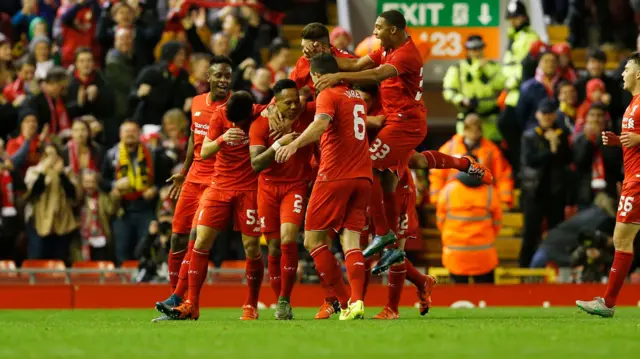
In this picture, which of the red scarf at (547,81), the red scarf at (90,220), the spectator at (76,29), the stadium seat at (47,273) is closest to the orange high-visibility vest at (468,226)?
the red scarf at (547,81)

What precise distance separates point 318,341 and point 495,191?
9.49 meters

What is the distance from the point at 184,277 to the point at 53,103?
7.49 m

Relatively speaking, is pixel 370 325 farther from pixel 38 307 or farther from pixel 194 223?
pixel 38 307

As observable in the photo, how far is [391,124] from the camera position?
14797 millimetres

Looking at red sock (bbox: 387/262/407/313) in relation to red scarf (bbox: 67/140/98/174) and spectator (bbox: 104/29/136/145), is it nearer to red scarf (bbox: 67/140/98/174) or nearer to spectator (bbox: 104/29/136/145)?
red scarf (bbox: 67/140/98/174)

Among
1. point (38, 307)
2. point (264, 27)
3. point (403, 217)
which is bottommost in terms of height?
point (38, 307)

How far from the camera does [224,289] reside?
20.2 m

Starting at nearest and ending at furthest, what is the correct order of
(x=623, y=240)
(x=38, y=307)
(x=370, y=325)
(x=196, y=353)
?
(x=196, y=353) < (x=370, y=325) < (x=623, y=240) < (x=38, y=307)

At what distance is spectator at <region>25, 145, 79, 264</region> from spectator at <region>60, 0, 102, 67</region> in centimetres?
389

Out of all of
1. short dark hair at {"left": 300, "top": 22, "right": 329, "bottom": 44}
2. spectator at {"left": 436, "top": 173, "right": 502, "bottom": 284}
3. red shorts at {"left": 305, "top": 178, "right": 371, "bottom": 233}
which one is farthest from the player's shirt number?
spectator at {"left": 436, "top": 173, "right": 502, "bottom": 284}

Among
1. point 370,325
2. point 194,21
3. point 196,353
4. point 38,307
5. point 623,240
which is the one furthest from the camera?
point 194,21

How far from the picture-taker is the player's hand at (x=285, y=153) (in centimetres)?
1327

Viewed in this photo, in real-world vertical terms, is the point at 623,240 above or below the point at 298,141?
below

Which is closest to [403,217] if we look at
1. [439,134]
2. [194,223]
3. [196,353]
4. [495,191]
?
[194,223]
